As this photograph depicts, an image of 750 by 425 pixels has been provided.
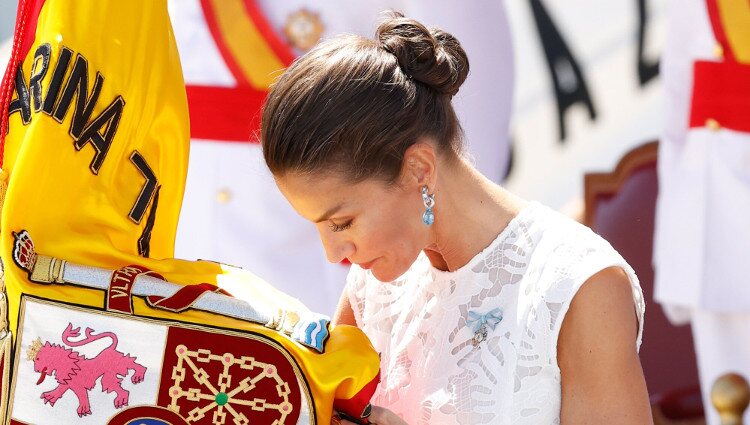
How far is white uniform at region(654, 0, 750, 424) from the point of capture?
2.29m

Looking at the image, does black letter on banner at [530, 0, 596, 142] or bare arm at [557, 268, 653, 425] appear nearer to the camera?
bare arm at [557, 268, 653, 425]

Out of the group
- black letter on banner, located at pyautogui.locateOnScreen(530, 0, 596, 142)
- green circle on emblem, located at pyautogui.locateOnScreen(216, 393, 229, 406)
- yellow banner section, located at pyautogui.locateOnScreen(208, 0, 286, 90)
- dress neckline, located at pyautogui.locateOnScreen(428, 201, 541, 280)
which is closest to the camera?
green circle on emblem, located at pyautogui.locateOnScreen(216, 393, 229, 406)

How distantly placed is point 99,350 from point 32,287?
0.34 ft

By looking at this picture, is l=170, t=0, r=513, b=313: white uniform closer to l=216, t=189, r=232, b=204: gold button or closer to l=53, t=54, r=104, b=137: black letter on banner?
l=216, t=189, r=232, b=204: gold button

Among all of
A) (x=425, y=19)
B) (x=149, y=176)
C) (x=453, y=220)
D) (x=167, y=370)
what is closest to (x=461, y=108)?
(x=425, y=19)

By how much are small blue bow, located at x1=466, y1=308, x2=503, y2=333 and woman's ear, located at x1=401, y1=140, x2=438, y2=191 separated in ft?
0.58

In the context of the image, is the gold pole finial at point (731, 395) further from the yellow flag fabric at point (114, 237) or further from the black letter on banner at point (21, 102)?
the black letter on banner at point (21, 102)

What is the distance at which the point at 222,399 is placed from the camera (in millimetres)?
1246

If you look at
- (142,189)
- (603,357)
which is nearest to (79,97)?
(142,189)

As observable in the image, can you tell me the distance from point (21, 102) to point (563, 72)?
1.46 metres

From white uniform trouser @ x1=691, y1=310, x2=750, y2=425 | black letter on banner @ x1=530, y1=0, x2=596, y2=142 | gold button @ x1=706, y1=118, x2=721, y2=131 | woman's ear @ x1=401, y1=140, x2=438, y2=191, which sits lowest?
white uniform trouser @ x1=691, y1=310, x2=750, y2=425

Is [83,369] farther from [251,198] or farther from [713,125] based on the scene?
[713,125]

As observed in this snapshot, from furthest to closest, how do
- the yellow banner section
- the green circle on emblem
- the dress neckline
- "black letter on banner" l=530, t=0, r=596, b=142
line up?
"black letter on banner" l=530, t=0, r=596, b=142, the yellow banner section, the dress neckline, the green circle on emblem

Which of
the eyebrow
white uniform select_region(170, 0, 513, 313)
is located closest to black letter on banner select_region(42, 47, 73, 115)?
the eyebrow
